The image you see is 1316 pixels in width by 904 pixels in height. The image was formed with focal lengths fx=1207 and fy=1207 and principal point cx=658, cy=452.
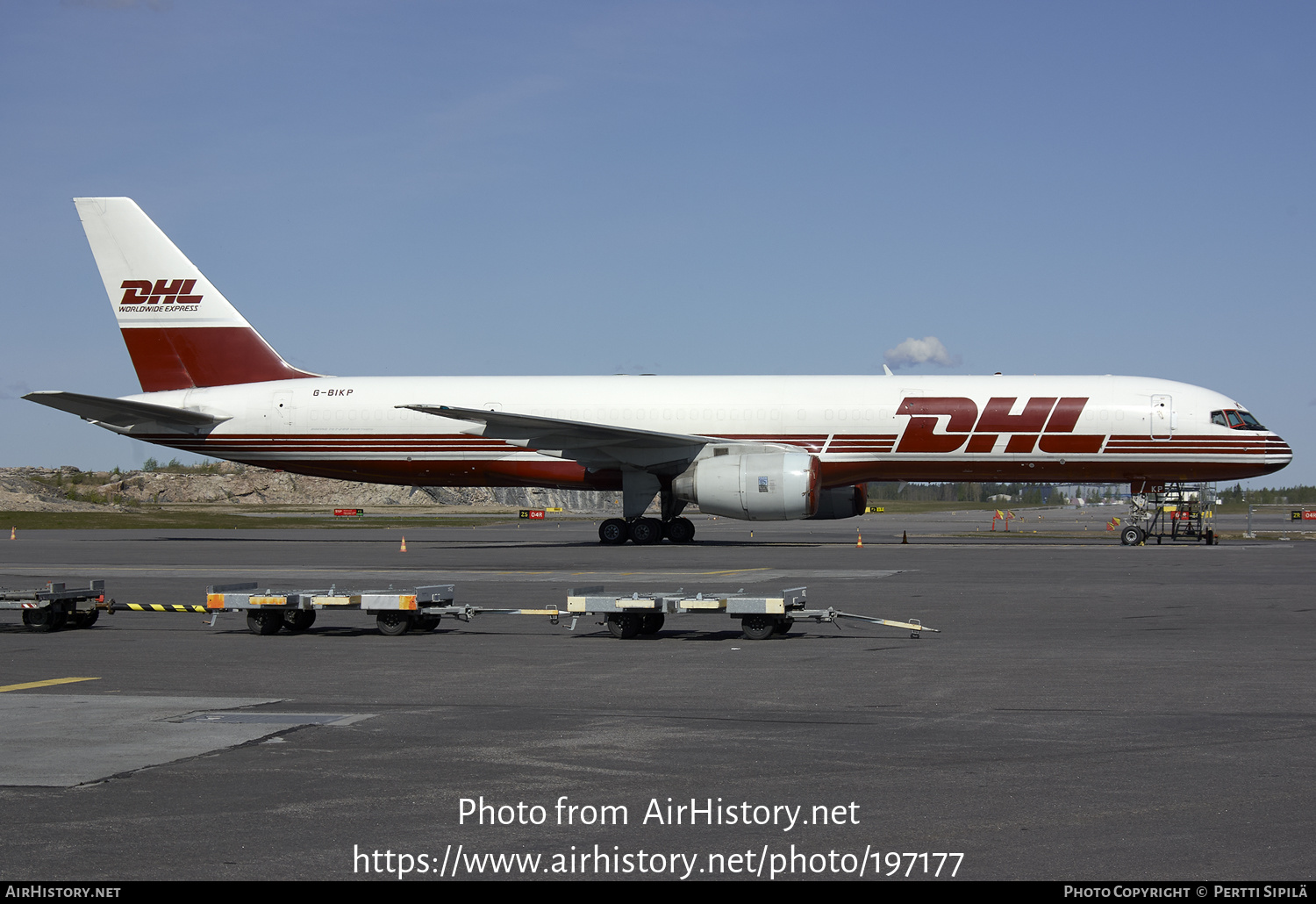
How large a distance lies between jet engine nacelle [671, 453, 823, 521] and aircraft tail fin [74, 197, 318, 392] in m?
13.9

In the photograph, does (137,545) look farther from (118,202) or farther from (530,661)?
(530,661)

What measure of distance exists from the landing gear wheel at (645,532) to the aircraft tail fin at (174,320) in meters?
11.4

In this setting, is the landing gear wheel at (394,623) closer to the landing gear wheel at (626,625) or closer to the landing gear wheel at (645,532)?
the landing gear wheel at (626,625)

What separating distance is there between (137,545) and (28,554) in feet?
15.6

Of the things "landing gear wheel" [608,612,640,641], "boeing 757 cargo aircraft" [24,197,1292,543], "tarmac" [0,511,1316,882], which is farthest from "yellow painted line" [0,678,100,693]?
"boeing 757 cargo aircraft" [24,197,1292,543]

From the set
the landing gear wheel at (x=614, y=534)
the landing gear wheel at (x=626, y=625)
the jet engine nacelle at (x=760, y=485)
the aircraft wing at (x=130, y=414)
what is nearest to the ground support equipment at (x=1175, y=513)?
the jet engine nacelle at (x=760, y=485)

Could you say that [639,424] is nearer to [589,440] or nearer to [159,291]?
[589,440]

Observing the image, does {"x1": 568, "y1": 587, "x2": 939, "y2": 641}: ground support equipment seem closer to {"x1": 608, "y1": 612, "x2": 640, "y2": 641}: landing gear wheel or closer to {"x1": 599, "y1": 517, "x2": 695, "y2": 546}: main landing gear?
{"x1": 608, "y1": 612, "x2": 640, "y2": 641}: landing gear wheel

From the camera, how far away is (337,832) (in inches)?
225

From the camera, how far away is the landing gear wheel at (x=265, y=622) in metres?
14.2

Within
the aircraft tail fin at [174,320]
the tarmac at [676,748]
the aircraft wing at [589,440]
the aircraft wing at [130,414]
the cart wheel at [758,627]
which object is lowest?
the tarmac at [676,748]

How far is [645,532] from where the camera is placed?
3419 cm

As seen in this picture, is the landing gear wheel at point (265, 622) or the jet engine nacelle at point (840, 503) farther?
the jet engine nacelle at point (840, 503)

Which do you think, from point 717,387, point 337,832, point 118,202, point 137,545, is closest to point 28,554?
point 137,545
